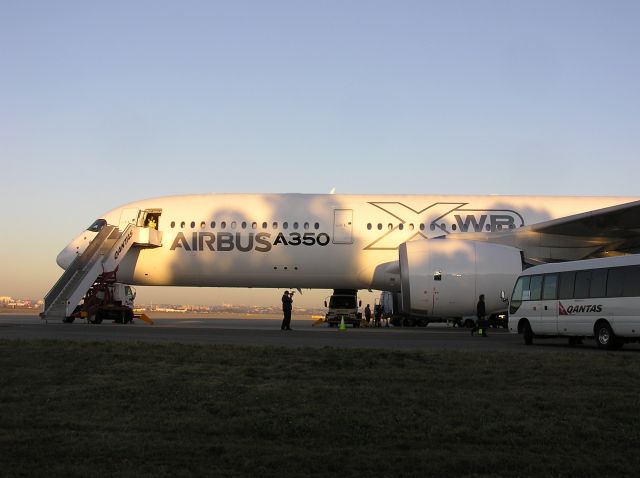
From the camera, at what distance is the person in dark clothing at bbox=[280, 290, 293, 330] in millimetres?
26062

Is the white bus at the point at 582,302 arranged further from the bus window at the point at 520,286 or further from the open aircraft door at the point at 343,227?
the open aircraft door at the point at 343,227

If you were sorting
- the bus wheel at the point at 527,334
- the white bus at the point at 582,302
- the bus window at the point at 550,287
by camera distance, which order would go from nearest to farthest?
the white bus at the point at 582,302
the bus window at the point at 550,287
the bus wheel at the point at 527,334

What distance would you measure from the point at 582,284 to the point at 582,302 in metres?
0.50

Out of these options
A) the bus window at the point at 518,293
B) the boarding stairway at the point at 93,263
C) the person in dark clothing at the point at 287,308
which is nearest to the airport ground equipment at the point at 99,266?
the boarding stairway at the point at 93,263

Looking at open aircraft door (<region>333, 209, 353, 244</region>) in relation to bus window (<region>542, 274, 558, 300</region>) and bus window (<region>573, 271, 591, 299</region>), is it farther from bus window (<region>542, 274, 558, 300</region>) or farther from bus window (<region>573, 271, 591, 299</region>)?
bus window (<region>573, 271, 591, 299</region>)

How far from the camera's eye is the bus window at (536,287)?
19875 mm

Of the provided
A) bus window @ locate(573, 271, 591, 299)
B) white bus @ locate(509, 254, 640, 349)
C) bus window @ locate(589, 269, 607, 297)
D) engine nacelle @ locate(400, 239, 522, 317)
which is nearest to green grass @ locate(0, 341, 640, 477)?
white bus @ locate(509, 254, 640, 349)

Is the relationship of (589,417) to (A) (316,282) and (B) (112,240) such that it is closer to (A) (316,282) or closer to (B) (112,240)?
(A) (316,282)

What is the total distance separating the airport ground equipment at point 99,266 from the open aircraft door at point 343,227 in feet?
21.8

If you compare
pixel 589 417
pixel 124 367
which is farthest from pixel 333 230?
pixel 589 417

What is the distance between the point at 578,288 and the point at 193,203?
15.6m

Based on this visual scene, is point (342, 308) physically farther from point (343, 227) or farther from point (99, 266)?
point (99, 266)

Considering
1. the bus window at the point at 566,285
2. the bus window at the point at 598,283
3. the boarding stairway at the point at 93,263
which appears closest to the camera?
the bus window at the point at 598,283

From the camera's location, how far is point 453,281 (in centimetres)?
2348
